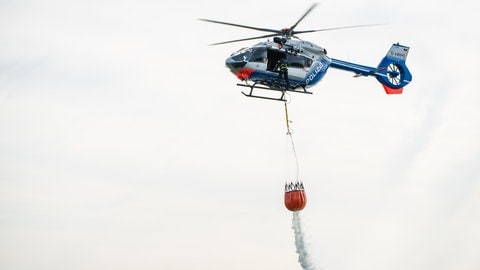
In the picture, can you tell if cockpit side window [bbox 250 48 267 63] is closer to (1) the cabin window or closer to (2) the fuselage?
(2) the fuselage

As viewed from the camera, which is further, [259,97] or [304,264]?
[304,264]

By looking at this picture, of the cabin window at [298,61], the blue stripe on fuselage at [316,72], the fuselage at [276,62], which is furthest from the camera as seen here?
the blue stripe on fuselage at [316,72]

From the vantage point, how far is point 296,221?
4603cm

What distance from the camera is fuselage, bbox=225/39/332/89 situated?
38.1 meters

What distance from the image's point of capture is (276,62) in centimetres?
3875

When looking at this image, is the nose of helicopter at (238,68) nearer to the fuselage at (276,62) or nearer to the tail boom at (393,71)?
the fuselage at (276,62)

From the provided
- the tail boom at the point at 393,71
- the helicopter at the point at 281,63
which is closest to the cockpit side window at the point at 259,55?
the helicopter at the point at 281,63

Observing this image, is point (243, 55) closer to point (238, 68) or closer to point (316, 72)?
point (238, 68)

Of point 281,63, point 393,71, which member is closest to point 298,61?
point 281,63

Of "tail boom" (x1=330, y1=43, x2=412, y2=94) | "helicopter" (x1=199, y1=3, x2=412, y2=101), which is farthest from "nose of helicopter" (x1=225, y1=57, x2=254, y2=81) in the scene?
"tail boom" (x1=330, y1=43, x2=412, y2=94)

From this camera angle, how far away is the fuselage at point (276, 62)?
38.1 m

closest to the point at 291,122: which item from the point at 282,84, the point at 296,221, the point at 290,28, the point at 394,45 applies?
the point at 282,84

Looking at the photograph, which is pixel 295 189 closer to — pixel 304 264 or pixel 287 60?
pixel 287 60

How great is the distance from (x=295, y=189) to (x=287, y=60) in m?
6.58
